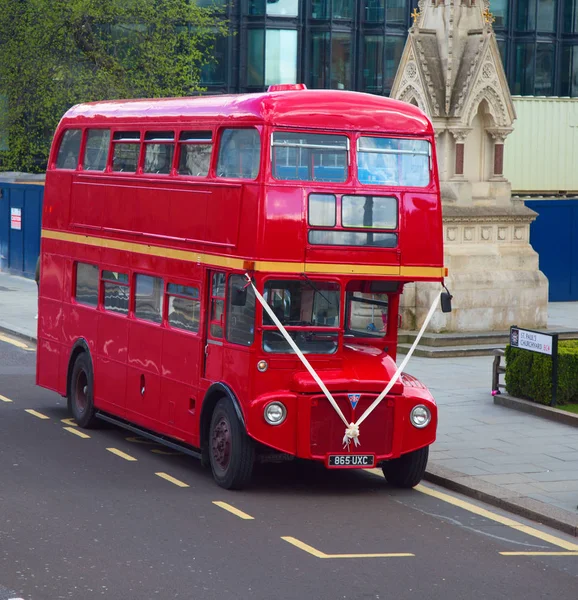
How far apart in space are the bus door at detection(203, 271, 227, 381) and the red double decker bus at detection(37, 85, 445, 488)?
0.02 m

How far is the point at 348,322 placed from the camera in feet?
45.1

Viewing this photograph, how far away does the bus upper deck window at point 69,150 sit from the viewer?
671 inches

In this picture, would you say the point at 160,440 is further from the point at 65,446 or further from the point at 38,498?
the point at 38,498

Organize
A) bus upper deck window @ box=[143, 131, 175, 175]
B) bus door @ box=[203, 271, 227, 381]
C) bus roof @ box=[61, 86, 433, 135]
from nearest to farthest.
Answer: bus roof @ box=[61, 86, 433, 135] → bus door @ box=[203, 271, 227, 381] → bus upper deck window @ box=[143, 131, 175, 175]

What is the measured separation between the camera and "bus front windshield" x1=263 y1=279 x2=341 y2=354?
500 inches

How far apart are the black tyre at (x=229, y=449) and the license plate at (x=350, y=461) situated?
755 mm

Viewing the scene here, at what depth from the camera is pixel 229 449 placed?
42.4 ft

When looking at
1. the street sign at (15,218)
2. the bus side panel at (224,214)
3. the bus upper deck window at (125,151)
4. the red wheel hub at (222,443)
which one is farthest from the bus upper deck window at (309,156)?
the street sign at (15,218)

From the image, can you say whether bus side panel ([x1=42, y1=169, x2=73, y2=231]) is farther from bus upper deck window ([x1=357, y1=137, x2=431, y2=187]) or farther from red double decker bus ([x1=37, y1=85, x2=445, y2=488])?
bus upper deck window ([x1=357, y1=137, x2=431, y2=187])

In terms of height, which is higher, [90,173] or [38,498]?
[90,173]

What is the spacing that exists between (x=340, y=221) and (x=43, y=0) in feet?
90.8

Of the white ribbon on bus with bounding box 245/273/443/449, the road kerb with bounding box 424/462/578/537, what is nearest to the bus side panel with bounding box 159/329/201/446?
the white ribbon on bus with bounding box 245/273/443/449

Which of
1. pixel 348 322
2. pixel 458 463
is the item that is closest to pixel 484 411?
pixel 458 463

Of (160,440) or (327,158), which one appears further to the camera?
(160,440)
